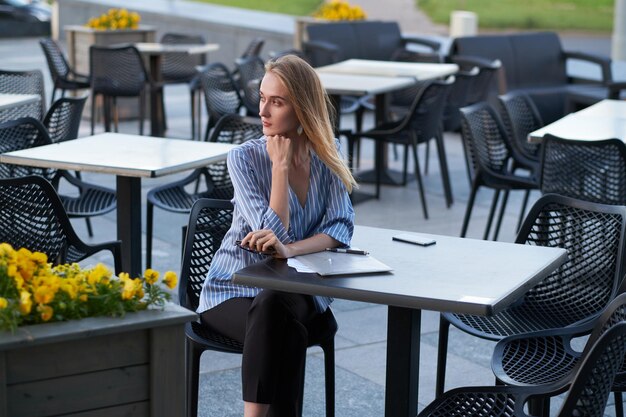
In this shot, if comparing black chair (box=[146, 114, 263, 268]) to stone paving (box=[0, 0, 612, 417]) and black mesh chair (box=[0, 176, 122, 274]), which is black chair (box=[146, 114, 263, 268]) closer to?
stone paving (box=[0, 0, 612, 417])

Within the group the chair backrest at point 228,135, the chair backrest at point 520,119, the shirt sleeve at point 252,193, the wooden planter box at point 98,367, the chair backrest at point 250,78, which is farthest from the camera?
the chair backrest at point 250,78

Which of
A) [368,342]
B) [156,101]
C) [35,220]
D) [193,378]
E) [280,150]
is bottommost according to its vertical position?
[368,342]

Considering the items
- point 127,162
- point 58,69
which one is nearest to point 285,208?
point 127,162

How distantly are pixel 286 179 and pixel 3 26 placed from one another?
881 inches

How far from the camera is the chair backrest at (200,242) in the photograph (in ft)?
12.8

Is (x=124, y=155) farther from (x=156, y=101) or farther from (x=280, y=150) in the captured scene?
(x=156, y=101)

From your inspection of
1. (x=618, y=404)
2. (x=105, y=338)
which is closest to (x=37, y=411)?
(x=105, y=338)

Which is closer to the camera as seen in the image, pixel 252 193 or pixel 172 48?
pixel 252 193

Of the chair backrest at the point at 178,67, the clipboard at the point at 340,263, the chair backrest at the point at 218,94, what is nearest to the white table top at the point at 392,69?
the chair backrest at the point at 218,94

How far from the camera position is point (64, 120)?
Result: 6.42 metres

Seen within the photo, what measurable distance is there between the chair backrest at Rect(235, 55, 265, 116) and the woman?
16.5 ft

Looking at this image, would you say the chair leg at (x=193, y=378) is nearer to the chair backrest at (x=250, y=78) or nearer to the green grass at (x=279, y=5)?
the chair backrest at (x=250, y=78)

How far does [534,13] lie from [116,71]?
22892 millimetres

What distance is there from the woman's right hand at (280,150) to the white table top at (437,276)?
0.35m
